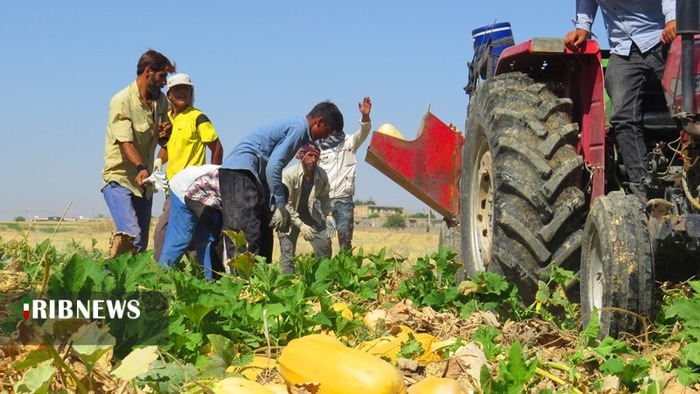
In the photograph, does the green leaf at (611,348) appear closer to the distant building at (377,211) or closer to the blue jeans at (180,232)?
the blue jeans at (180,232)

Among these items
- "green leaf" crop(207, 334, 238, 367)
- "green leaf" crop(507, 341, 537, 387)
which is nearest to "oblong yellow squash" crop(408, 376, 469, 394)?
"green leaf" crop(507, 341, 537, 387)

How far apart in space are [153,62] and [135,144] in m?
0.61

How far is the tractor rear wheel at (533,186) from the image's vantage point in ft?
17.3

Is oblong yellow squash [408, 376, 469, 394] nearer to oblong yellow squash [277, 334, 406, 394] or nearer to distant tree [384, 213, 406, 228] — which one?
oblong yellow squash [277, 334, 406, 394]

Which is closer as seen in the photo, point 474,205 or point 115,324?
point 115,324

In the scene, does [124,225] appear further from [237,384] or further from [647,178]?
[237,384]

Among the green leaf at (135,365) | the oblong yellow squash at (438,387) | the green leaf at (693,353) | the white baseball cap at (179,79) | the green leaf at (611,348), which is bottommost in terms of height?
the green leaf at (611,348)

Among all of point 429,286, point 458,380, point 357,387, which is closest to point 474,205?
point 429,286

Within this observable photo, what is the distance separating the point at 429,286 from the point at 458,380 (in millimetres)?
1997

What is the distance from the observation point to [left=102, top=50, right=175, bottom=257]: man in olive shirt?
747 centimetres

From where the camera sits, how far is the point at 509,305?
5031 mm

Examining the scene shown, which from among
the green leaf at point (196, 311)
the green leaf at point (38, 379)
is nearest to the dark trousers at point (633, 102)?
the green leaf at point (196, 311)

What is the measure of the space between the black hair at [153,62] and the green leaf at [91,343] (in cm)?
535

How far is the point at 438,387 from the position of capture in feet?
9.62
